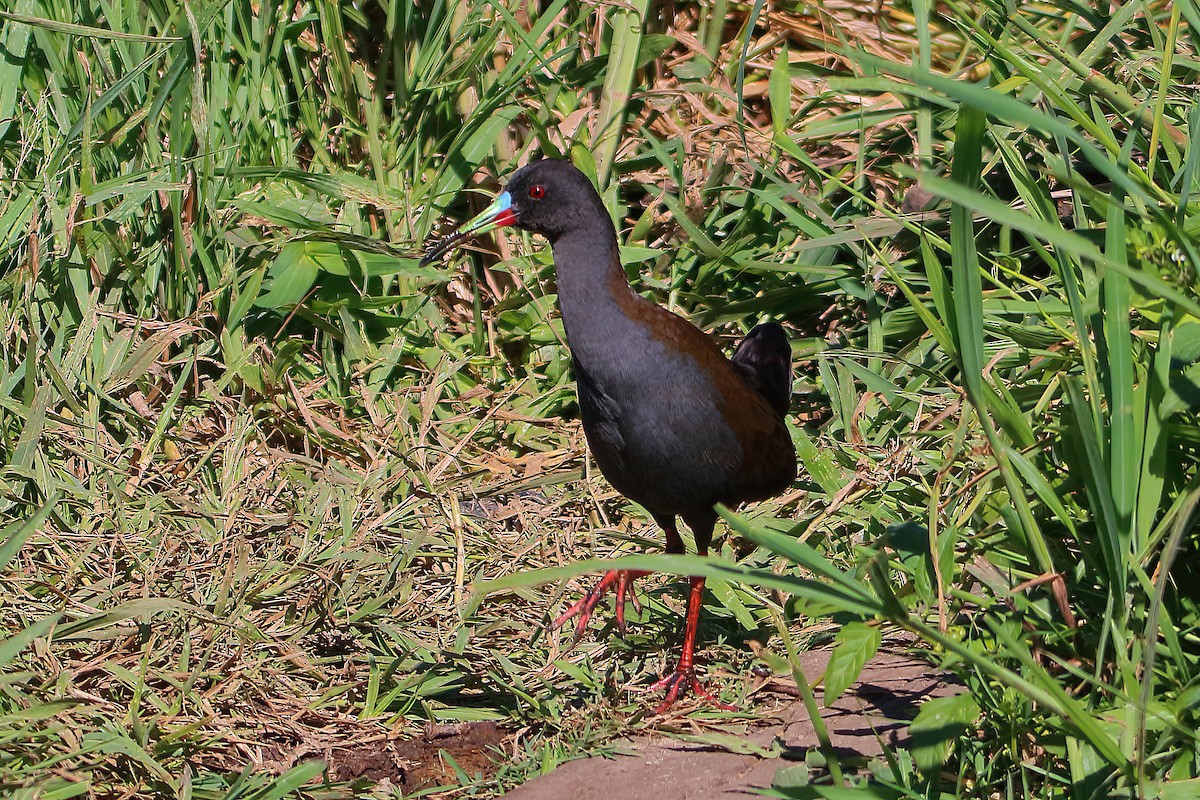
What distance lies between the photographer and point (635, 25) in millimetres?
5082

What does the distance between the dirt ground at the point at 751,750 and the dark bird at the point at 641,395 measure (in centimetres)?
26

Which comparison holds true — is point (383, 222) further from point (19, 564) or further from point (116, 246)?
point (19, 564)

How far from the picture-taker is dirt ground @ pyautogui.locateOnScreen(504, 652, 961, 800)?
2820 mm

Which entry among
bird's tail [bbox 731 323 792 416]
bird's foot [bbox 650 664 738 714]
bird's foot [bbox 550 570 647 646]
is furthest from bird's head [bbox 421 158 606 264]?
bird's foot [bbox 650 664 738 714]

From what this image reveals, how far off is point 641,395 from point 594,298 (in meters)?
0.28

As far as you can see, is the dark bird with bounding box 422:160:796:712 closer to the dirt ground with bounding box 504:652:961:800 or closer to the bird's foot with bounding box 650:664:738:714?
the bird's foot with bounding box 650:664:738:714

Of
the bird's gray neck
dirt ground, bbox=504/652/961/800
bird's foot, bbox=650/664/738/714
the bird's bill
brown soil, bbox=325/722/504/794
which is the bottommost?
brown soil, bbox=325/722/504/794

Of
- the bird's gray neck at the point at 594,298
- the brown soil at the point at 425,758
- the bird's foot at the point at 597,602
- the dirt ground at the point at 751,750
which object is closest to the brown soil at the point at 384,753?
the brown soil at the point at 425,758

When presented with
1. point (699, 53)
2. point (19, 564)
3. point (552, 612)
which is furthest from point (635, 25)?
point (19, 564)

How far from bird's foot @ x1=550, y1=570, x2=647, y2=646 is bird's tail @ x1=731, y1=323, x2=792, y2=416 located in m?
0.69

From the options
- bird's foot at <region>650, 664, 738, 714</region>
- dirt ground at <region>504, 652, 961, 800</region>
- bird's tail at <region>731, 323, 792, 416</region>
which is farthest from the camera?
bird's tail at <region>731, 323, 792, 416</region>

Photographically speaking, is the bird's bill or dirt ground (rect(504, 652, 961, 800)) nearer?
dirt ground (rect(504, 652, 961, 800))

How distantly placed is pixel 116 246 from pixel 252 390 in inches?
24.1

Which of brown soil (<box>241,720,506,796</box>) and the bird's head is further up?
the bird's head
